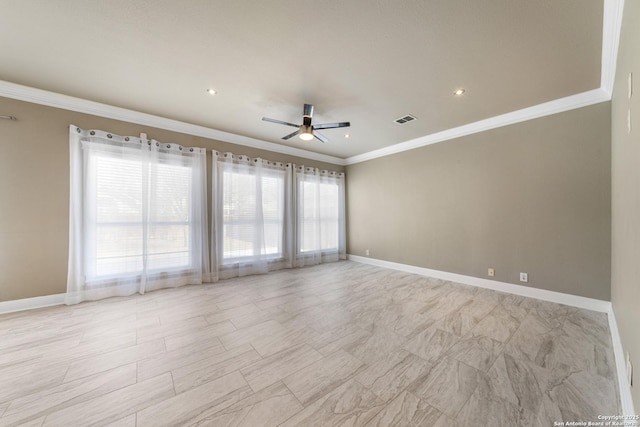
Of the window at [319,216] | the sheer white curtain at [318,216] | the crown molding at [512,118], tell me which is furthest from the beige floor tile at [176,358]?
the crown molding at [512,118]

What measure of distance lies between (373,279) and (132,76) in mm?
4497

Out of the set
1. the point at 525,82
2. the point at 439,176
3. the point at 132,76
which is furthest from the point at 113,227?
the point at 525,82

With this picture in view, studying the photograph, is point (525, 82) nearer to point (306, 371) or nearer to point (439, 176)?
point (439, 176)

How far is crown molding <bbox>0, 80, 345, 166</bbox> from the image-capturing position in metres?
2.80

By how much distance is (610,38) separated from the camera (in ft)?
6.26

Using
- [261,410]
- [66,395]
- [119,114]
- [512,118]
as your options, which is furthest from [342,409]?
[119,114]

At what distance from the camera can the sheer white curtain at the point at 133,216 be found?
311 cm

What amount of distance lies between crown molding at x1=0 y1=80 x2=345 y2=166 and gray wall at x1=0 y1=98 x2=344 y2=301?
3.5 inches

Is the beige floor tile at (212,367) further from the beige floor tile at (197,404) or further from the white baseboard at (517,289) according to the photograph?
the white baseboard at (517,289)

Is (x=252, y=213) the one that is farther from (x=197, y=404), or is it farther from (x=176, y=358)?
(x=197, y=404)

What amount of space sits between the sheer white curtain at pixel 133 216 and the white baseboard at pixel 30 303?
0.17 meters

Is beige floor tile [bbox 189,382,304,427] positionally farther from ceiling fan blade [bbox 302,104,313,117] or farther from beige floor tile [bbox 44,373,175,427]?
ceiling fan blade [bbox 302,104,313,117]

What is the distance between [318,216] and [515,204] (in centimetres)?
369

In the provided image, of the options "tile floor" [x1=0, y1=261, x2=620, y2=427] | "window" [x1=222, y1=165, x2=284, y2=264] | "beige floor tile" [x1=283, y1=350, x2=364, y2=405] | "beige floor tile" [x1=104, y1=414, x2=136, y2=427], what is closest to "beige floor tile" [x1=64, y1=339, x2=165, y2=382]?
"tile floor" [x1=0, y1=261, x2=620, y2=427]
